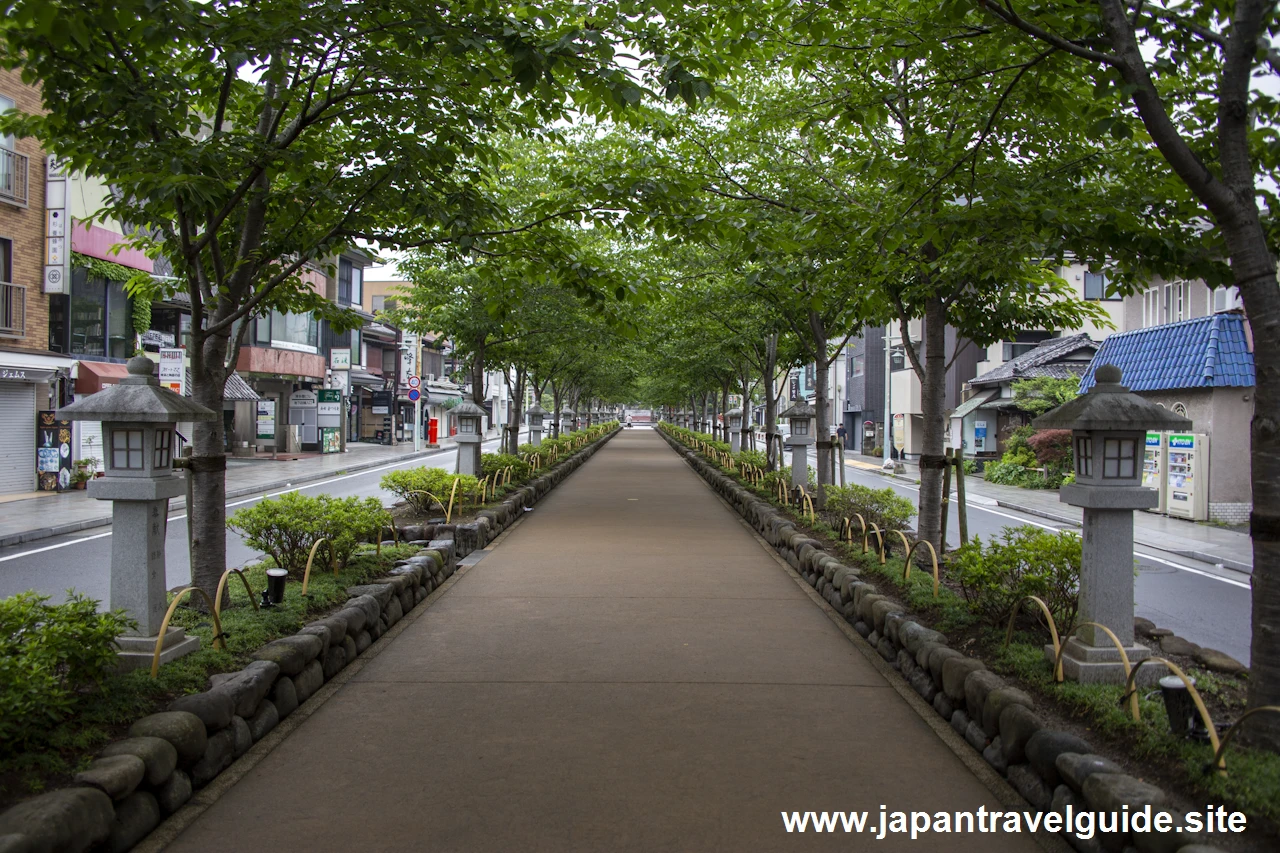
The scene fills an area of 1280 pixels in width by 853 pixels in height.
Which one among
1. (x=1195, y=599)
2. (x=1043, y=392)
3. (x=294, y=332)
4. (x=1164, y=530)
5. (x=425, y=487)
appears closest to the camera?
(x=1195, y=599)

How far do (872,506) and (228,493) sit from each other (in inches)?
621

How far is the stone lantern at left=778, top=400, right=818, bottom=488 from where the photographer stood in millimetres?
15641

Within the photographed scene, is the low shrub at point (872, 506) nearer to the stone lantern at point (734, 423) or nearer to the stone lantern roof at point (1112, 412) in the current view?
the stone lantern roof at point (1112, 412)

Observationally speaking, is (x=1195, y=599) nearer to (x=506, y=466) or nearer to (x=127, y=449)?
(x=127, y=449)

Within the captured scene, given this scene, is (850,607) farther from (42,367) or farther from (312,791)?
(42,367)

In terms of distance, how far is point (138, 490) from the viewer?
5434 mm

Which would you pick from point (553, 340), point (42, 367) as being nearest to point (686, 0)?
point (553, 340)

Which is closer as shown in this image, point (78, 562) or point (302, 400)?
point (78, 562)

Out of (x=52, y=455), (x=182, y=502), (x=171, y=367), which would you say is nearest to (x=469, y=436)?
(x=182, y=502)

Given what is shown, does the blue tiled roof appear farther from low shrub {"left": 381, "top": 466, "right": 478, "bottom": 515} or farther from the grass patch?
the grass patch

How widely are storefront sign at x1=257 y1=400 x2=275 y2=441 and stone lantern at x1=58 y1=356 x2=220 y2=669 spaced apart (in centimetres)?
3281

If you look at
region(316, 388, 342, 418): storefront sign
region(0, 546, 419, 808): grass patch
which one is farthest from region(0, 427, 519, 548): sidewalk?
region(0, 546, 419, 808): grass patch

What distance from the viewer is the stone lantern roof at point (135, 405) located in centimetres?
548

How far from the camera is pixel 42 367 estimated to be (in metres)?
20.6
